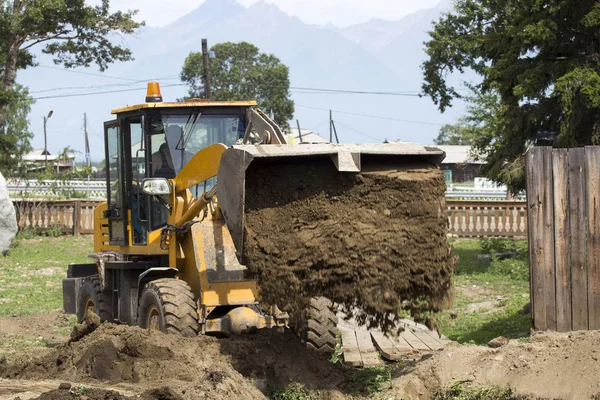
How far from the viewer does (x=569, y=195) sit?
8.31 meters

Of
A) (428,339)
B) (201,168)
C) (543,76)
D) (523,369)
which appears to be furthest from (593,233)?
(543,76)

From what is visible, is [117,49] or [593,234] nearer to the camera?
[593,234]

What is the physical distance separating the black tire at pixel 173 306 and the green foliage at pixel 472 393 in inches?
98.9

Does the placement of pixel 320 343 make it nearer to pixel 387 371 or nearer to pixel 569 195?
pixel 387 371

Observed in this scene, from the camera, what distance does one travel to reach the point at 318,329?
27.1 ft

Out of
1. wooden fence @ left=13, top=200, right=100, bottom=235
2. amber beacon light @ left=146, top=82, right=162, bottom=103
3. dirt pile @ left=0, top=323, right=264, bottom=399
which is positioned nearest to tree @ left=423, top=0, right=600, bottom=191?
amber beacon light @ left=146, top=82, right=162, bottom=103

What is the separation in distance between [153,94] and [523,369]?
17.6ft

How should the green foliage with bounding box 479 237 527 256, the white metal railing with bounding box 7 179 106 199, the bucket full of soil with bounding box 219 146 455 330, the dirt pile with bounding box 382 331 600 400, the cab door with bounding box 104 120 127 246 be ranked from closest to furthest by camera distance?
the dirt pile with bounding box 382 331 600 400 < the bucket full of soil with bounding box 219 146 455 330 < the cab door with bounding box 104 120 127 246 < the green foliage with bounding box 479 237 527 256 < the white metal railing with bounding box 7 179 106 199

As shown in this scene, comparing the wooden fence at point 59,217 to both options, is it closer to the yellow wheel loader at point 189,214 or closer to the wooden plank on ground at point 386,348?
the yellow wheel loader at point 189,214

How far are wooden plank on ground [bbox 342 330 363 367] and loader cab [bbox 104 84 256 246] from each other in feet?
7.83

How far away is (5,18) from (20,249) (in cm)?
871

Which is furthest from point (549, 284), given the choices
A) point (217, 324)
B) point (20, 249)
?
point (20, 249)

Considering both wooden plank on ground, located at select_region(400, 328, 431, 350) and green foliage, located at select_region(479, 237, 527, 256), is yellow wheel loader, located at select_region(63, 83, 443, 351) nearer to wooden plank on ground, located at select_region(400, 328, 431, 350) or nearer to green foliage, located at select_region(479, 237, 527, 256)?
wooden plank on ground, located at select_region(400, 328, 431, 350)

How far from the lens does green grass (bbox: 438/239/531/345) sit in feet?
33.9
